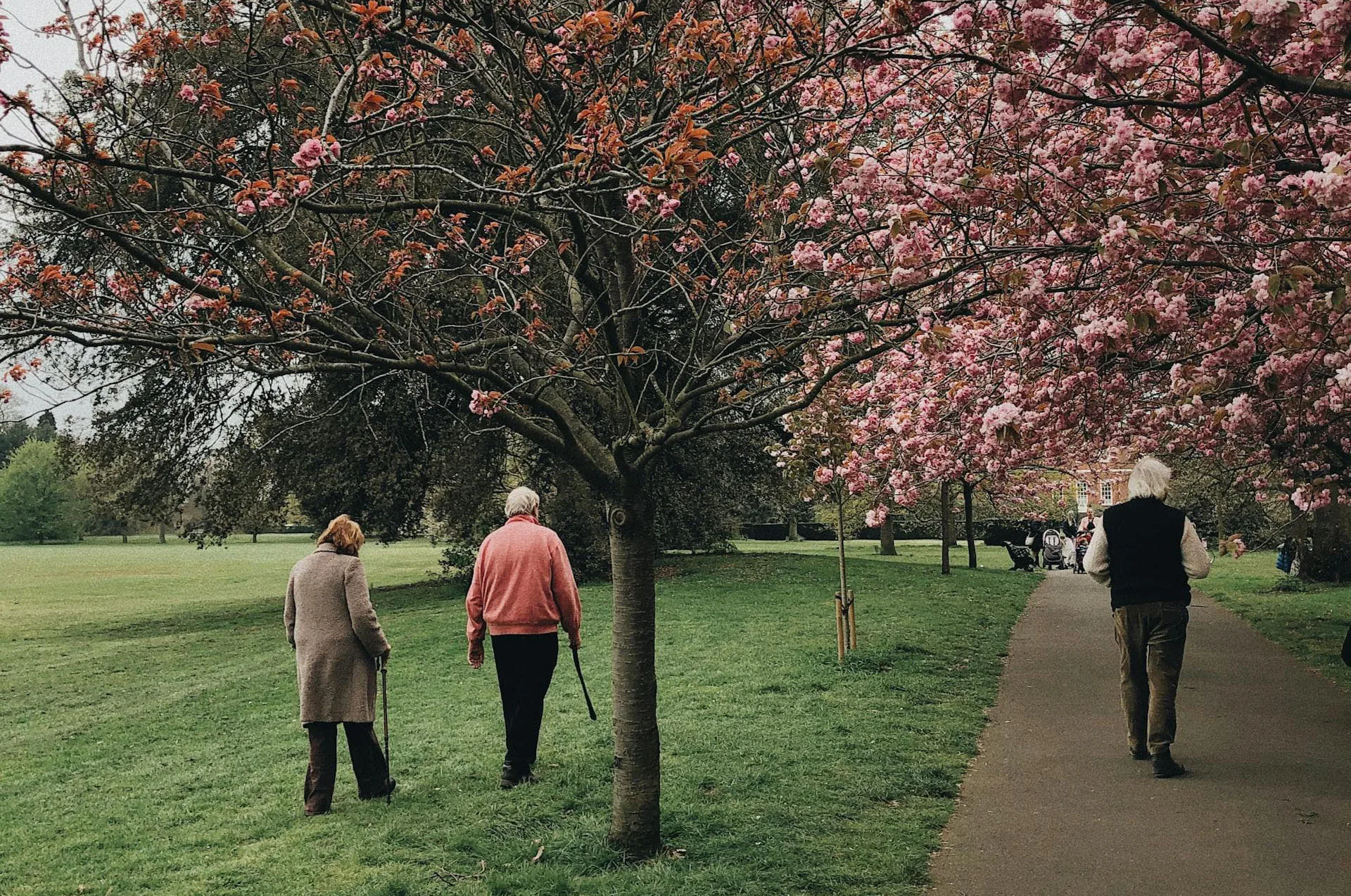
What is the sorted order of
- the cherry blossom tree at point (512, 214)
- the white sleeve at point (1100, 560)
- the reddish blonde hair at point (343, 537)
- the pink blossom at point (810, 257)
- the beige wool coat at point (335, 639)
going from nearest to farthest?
1. the cherry blossom tree at point (512, 214)
2. the pink blossom at point (810, 257)
3. the beige wool coat at point (335, 639)
4. the reddish blonde hair at point (343, 537)
5. the white sleeve at point (1100, 560)

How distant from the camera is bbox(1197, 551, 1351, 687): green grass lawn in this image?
1256 centimetres

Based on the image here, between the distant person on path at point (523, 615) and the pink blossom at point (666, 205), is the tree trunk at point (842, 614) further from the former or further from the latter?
the pink blossom at point (666, 205)

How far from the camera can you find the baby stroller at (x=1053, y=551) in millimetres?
32812

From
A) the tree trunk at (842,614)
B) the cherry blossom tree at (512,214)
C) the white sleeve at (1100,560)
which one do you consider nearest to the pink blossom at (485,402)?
the cherry blossom tree at (512,214)

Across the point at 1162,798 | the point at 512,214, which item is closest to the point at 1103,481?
the point at 1162,798

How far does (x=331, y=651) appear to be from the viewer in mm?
6746

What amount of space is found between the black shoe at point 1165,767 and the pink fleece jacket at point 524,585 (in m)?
3.92

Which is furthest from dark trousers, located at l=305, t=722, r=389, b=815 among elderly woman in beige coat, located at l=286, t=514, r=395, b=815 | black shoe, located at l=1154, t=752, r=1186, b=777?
black shoe, located at l=1154, t=752, r=1186, b=777

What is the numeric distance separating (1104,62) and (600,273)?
302cm

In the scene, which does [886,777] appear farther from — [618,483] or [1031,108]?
[1031,108]

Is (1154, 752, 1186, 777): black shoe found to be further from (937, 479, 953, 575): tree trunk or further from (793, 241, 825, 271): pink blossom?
(937, 479, 953, 575): tree trunk

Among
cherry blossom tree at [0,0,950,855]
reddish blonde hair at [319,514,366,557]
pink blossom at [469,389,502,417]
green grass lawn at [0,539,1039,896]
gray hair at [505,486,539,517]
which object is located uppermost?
cherry blossom tree at [0,0,950,855]

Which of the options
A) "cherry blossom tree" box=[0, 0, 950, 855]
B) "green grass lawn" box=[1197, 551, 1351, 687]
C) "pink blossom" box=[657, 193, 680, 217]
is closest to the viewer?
"cherry blossom tree" box=[0, 0, 950, 855]

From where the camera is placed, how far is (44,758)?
10.0 m
